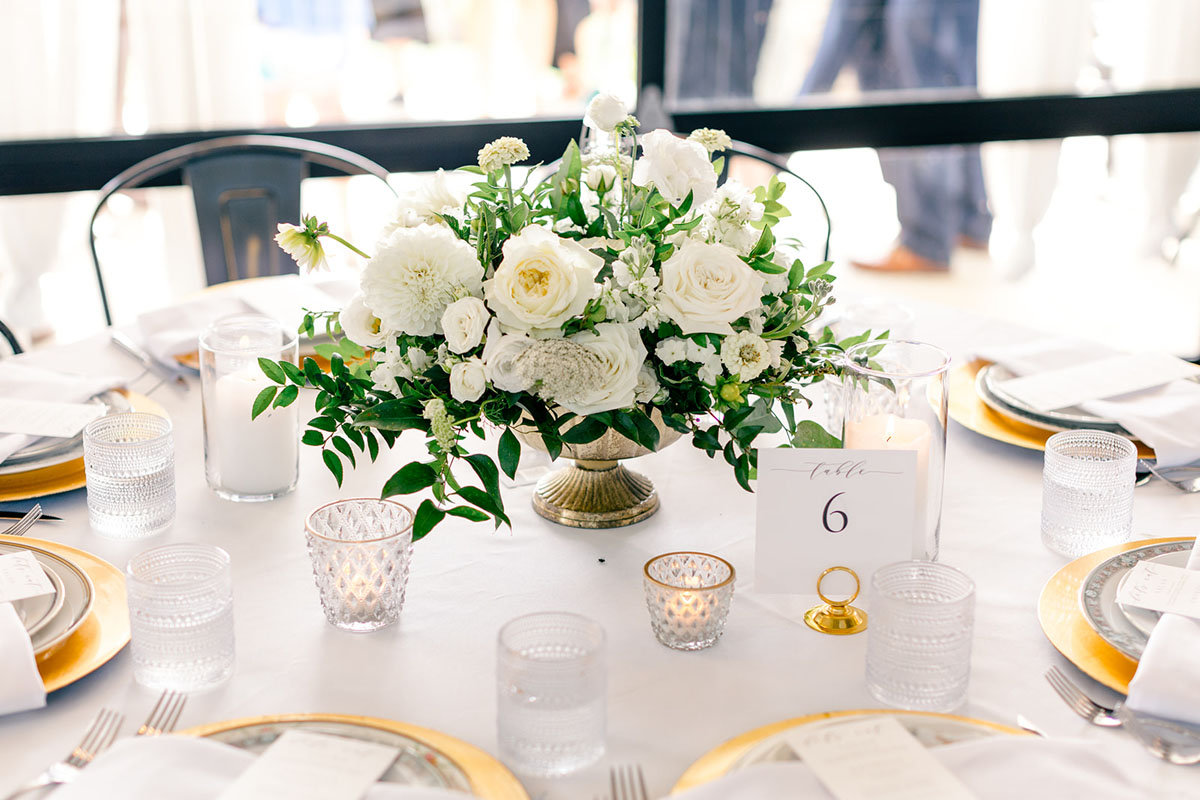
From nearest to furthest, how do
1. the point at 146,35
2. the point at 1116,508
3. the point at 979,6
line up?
the point at 1116,508, the point at 146,35, the point at 979,6

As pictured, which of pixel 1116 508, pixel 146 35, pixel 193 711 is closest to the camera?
pixel 193 711

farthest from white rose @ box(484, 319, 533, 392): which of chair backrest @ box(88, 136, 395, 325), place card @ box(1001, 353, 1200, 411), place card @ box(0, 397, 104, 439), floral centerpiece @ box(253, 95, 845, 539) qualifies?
chair backrest @ box(88, 136, 395, 325)

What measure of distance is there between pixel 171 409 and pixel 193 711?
0.70 metres

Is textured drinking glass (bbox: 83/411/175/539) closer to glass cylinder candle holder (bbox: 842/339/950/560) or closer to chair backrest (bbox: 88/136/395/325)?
glass cylinder candle holder (bbox: 842/339/950/560)

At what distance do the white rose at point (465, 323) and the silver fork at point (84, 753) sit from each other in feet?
1.32

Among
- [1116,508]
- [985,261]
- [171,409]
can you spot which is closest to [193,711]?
[171,409]

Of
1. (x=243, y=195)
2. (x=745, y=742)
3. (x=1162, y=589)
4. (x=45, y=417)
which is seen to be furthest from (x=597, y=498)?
(x=243, y=195)

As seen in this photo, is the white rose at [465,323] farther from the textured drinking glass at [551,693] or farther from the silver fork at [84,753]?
the silver fork at [84,753]

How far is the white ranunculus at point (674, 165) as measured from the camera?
111cm

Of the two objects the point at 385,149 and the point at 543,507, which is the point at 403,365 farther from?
the point at 385,149

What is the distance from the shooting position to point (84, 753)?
0.91 m

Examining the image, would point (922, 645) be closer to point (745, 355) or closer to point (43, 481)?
point (745, 355)

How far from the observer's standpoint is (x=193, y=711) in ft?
3.20

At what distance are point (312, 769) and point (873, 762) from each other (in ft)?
1.27
